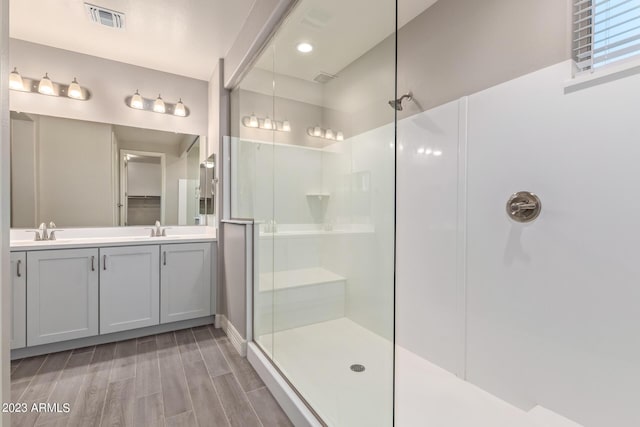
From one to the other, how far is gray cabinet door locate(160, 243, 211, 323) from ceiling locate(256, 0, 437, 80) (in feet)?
5.86

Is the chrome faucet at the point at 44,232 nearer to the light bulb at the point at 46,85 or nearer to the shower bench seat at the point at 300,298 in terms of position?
the light bulb at the point at 46,85

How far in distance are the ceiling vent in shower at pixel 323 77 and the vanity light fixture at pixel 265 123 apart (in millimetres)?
364

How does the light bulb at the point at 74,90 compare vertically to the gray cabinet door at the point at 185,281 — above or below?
above

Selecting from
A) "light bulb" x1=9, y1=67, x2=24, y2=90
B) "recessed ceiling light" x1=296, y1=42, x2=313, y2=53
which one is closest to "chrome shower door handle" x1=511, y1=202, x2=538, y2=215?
"recessed ceiling light" x1=296, y1=42, x2=313, y2=53

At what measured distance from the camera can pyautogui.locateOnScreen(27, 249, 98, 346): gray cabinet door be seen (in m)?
2.11

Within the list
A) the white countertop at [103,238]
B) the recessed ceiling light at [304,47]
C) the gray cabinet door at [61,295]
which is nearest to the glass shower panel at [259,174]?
the recessed ceiling light at [304,47]

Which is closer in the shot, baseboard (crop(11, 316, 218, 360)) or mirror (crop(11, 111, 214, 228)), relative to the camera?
baseboard (crop(11, 316, 218, 360))

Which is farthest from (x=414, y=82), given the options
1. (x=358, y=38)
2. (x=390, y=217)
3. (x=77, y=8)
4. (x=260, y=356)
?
(x=77, y=8)

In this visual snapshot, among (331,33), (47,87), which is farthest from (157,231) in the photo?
(331,33)

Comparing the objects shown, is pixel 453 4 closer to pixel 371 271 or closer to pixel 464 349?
pixel 371 271

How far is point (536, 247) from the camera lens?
4.61 feet

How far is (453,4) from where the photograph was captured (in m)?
1.78

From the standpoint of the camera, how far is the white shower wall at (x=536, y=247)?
1146 mm

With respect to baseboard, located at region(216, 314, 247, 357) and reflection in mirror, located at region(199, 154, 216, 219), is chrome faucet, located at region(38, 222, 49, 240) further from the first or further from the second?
baseboard, located at region(216, 314, 247, 357)
